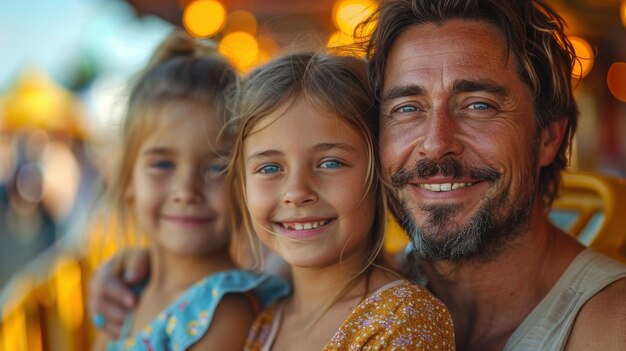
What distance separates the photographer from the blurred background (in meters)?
2.72

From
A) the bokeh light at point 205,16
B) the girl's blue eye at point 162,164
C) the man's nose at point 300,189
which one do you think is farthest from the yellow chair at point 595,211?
the bokeh light at point 205,16

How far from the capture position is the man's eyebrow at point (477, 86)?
173 cm

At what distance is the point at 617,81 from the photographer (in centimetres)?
1027

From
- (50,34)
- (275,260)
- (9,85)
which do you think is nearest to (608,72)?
(275,260)

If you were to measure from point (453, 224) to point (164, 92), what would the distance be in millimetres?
1049

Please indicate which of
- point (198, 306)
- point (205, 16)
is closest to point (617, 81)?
point (205, 16)

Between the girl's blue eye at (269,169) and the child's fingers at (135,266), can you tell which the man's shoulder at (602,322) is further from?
the child's fingers at (135,266)

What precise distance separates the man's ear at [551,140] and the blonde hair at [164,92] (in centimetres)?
90

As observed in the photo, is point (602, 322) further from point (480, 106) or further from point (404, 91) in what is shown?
point (404, 91)

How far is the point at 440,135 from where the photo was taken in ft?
5.59

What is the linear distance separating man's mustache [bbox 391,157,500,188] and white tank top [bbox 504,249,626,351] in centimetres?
30

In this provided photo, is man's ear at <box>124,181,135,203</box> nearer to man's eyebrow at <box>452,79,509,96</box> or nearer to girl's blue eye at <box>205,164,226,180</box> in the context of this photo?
girl's blue eye at <box>205,164,226,180</box>

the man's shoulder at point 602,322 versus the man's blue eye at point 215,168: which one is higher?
the man's blue eye at point 215,168

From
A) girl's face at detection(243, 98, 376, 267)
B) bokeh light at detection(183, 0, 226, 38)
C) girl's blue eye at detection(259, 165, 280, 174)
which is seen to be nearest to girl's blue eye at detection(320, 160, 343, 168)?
girl's face at detection(243, 98, 376, 267)
